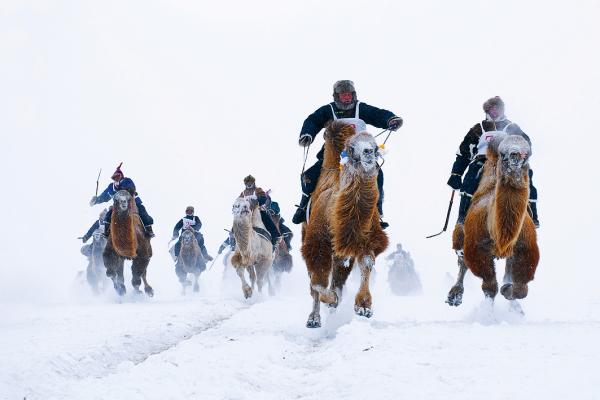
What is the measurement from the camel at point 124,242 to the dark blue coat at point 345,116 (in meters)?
6.01

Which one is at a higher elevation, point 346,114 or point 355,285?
point 346,114

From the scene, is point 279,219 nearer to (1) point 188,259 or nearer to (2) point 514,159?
(1) point 188,259

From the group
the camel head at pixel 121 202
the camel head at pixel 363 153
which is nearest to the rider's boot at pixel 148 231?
the camel head at pixel 121 202

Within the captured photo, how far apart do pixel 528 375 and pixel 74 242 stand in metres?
68.2

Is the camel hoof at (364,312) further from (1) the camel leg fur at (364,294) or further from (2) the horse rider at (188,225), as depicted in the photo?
(2) the horse rider at (188,225)

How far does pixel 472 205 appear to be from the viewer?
24.6 feet

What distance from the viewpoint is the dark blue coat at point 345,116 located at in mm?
7766

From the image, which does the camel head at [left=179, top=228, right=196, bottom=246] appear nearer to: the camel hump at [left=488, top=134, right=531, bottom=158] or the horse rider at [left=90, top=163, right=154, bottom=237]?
the horse rider at [left=90, top=163, right=154, bottom=237]

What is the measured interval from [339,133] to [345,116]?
2.02ft

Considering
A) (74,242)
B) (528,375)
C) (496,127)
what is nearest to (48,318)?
(496,127)

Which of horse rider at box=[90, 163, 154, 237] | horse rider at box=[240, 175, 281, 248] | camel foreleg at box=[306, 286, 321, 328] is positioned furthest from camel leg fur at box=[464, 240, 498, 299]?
horse rider at box=[240, 175, 281, 248]

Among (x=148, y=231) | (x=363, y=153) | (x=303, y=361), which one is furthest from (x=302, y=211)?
(x=148, y=231)

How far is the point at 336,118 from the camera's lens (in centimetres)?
778

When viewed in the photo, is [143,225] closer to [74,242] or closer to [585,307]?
[585,307]
